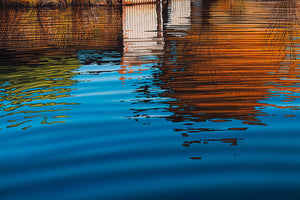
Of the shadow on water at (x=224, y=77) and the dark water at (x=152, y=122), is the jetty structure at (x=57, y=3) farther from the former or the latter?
the dark water at (x=152, y=122)

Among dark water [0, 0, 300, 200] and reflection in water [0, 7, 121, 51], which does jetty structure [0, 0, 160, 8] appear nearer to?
reflection in water [0, 7, 121, 51]

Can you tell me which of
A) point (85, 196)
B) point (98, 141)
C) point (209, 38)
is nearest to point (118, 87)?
point (98, 141)

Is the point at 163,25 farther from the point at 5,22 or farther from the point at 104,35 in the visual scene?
the point at 5,22

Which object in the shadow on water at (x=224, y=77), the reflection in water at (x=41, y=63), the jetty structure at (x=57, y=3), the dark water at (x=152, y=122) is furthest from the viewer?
the jetty structure at (x=57, y=3)

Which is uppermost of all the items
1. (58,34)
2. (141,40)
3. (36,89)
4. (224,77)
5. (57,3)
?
(57,3)

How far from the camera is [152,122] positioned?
13.4 ft

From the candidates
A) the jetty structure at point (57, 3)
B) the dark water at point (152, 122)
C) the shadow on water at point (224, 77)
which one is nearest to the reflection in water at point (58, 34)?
the dark water at point (152, 122)

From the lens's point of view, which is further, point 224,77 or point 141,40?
point 141,40

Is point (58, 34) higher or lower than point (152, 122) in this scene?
higher

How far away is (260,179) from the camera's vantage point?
2818 mm

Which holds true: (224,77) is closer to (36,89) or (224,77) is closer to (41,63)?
(36,89)

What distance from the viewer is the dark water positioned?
281 centimetres

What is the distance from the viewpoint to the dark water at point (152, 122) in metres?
2.81

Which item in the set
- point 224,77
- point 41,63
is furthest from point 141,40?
point 224,77
